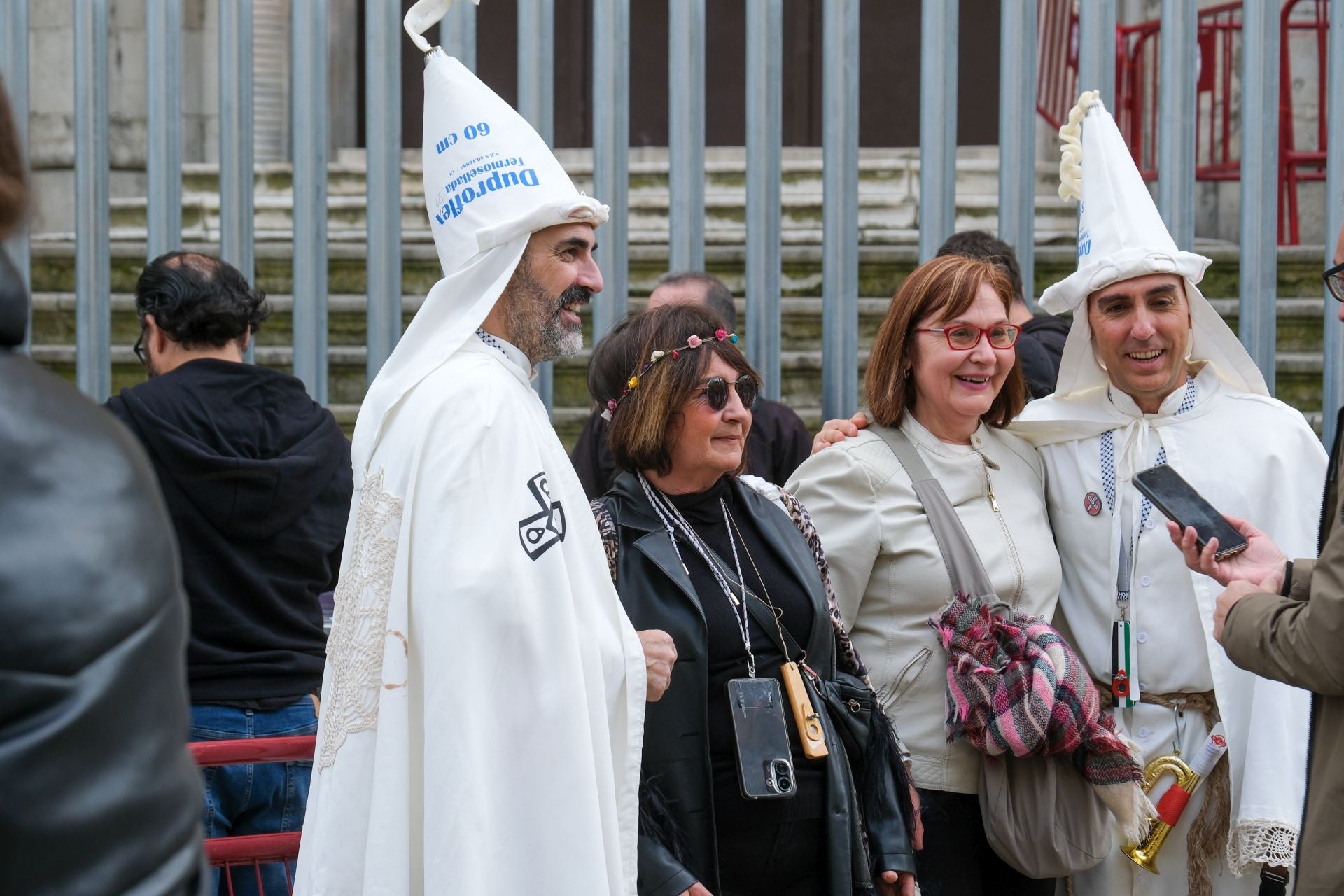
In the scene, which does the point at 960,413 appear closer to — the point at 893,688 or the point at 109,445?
the point at 893,688

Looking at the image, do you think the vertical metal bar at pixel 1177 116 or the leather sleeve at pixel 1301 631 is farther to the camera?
the vertical metal bar at pixel 1177 116

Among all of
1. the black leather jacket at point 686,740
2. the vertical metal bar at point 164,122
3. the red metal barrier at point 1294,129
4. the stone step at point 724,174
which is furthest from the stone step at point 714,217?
the black leather jacket at point 686,740

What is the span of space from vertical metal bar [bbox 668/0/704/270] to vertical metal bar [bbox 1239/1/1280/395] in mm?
1594

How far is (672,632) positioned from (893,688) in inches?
23.7

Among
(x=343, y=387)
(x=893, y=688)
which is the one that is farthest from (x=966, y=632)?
(x=343, y=387)

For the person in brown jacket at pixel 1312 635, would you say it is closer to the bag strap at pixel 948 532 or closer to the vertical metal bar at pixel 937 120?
the bag strap at pixel 948 532

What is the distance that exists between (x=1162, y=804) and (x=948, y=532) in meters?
0.69

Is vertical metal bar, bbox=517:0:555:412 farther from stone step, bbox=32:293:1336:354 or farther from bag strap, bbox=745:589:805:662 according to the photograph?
bag strap, bbox=745:589:805:662

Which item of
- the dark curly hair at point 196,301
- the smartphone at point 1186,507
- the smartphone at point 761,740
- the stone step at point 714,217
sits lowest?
the smartphone at point 761,740

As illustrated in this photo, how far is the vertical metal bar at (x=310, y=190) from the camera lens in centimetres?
475

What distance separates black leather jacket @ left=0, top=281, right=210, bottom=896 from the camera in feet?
3.49

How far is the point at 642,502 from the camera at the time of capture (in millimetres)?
2850

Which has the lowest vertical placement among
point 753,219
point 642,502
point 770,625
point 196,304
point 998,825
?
point 998,825

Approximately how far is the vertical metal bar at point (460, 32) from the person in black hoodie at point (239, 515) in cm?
141
